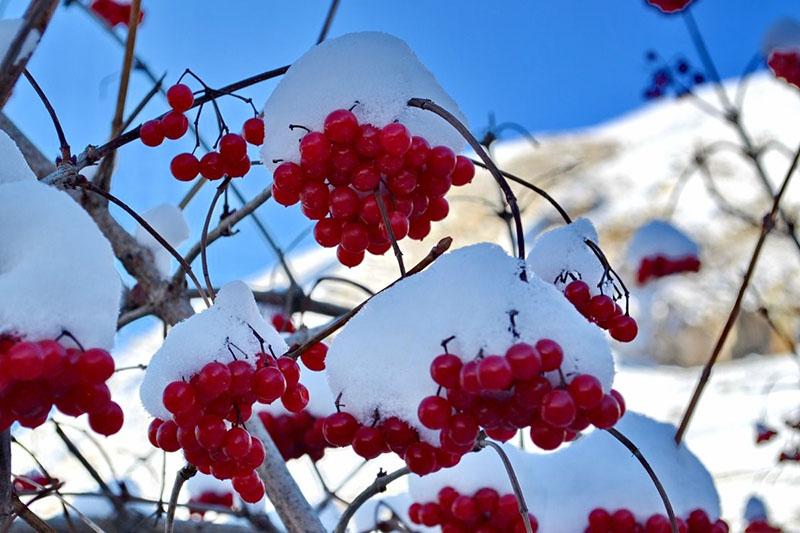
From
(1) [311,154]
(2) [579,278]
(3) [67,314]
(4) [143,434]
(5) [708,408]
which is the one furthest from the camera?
(5) [708,408]

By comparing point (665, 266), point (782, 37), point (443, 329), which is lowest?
point (443, 329)

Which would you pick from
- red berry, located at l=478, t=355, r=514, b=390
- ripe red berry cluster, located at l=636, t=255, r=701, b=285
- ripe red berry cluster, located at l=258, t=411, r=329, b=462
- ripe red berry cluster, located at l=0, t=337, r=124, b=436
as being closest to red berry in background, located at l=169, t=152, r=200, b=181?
ripe red berry cluster, located at l=0, t=337, r=124, b=436

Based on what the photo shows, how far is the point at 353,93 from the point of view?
1.13 meters

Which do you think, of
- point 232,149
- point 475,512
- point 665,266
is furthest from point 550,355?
point 665,266

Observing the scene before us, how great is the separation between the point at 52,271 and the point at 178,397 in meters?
0.21

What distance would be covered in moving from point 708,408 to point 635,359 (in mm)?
3751

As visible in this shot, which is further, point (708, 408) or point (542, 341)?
point (708, 408)

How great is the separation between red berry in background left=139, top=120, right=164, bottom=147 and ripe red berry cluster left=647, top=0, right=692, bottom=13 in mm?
1986

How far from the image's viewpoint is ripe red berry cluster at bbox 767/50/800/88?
2789mm

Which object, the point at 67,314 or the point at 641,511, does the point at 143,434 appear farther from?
the point at 67,314

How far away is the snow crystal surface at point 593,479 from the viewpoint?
155 centimetres

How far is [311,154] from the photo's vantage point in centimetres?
108

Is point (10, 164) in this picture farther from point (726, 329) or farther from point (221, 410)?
point (726, 329)

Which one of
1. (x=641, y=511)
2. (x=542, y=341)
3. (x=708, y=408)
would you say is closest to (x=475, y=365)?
(x=542, y=341)
